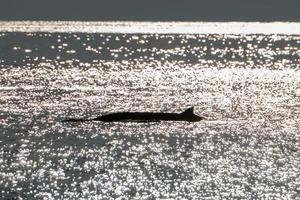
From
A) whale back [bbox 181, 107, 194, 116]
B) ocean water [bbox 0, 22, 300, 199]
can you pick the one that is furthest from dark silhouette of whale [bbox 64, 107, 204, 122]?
ocean water [bbox 0, 22, 300, 199]

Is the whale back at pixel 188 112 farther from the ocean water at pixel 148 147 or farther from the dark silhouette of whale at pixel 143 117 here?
the ocean water at pixel 148 147

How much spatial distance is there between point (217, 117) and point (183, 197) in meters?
49.3

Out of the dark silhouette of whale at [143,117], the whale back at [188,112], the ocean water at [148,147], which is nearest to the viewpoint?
the ocean water at [148,147]

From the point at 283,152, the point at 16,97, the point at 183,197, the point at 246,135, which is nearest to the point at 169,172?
the point at 183,197

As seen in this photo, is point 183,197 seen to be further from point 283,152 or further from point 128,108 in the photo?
point 128,108

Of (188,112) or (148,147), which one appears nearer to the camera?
(148,147)

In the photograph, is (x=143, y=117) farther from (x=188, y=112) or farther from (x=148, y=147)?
(x=148, y=147)

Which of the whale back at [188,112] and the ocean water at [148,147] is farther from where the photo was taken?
the whale back at [188,112]

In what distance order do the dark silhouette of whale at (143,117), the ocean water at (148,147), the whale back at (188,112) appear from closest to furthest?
the ocean water at (148,147)
the dark silhouette of whale at (143,117)
the whale back at (188,112)

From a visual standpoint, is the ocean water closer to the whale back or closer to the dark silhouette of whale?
the dark silhouette of whale

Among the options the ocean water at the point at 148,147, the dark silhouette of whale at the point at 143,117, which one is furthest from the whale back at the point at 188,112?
the ocean water at the point at 148,147

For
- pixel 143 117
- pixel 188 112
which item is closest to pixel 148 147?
pixel 143 117

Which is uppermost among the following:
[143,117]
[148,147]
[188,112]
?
[148,147]

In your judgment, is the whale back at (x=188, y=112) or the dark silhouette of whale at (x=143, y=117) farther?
the whale back at (x=188, y=112)
